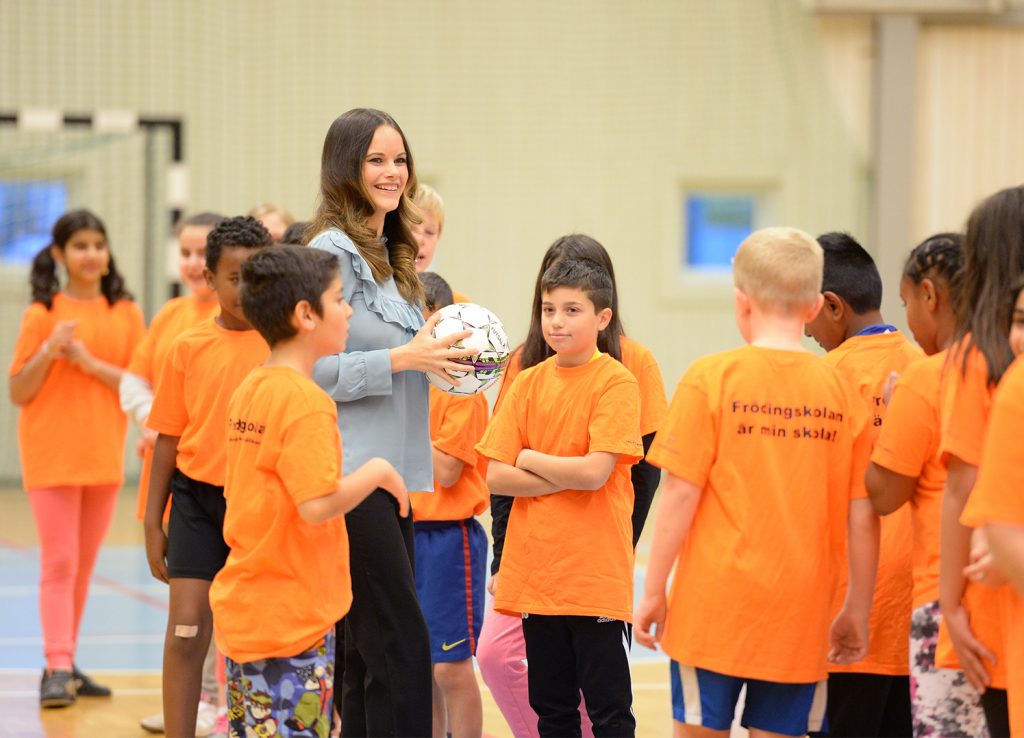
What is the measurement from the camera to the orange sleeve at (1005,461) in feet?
6.73

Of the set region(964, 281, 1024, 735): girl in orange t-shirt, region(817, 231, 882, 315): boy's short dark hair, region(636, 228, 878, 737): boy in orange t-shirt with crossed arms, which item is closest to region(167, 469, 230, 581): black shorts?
region(636, 228, 878, 737): boy in orange t-shirt with crossed arms

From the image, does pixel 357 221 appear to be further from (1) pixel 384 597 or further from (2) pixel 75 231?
(2) pixel 75 231

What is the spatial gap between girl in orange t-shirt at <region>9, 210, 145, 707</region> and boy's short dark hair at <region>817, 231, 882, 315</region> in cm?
313

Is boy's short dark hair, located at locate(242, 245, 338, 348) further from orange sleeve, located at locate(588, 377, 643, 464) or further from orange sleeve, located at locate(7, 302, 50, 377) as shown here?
orange sleeve, located at locate(7, 302, 50, 377)

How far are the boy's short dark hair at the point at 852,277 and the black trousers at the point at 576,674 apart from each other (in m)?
1.01

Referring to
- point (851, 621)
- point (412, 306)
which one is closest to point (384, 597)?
point (412, 306)

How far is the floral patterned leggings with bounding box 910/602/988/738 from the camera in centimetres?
253

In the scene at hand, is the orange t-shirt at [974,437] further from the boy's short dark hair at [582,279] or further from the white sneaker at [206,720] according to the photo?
the white sneaker at [206,720]

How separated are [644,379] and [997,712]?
149 cm

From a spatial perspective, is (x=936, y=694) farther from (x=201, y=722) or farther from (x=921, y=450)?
(x=201, y=722)

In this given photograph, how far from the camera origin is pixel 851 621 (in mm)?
2645

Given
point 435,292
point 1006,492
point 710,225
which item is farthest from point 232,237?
point 710,225

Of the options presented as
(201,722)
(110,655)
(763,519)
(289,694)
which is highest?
(763,519)

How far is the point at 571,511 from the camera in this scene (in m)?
3.22
